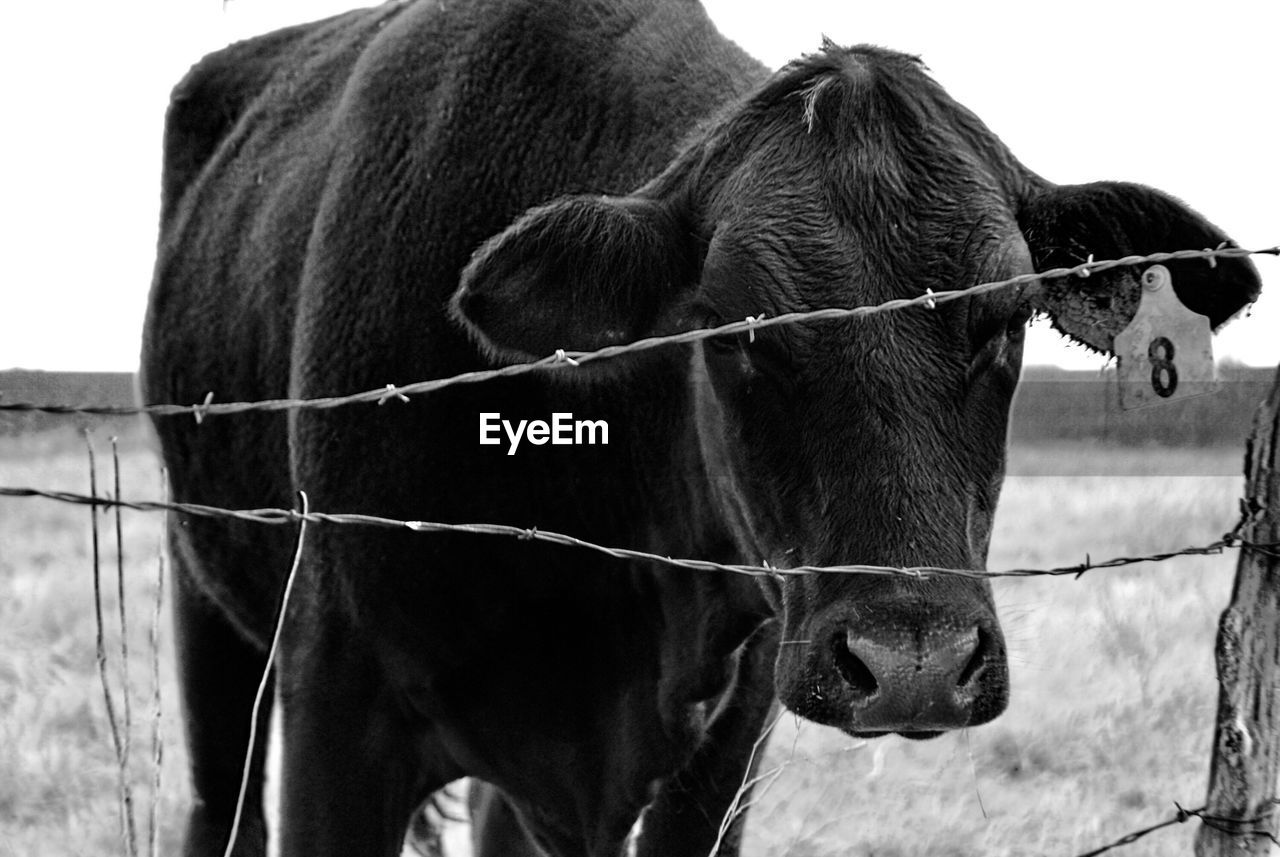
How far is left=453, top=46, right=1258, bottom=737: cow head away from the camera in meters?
2.11

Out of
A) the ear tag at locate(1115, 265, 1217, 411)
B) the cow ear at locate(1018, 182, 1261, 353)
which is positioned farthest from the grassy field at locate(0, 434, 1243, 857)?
the ear tag at locate(1115, 265, 1217, 411)

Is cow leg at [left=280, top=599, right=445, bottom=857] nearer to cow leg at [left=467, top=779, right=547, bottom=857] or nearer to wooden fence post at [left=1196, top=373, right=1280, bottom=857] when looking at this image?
cow leg at [left=467, top=779, right=547, bottom=857]

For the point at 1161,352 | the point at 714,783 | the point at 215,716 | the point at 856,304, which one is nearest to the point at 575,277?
the point at 856,304

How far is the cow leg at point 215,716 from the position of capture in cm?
412

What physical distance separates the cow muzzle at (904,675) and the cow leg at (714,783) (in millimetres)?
1253

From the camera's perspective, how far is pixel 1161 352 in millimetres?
2066

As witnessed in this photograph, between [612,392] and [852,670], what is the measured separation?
1.09 m

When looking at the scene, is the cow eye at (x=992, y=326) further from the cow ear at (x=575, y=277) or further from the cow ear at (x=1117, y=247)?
the cow ear at (x=575, y=277)

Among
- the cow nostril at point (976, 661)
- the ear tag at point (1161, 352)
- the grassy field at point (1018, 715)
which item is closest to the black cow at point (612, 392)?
the cow nostril at point (976, 661)

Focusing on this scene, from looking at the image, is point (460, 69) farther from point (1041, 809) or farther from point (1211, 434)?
point (1041, 809)

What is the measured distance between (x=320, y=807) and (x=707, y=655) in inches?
33.8

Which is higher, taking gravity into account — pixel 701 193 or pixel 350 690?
pixel 701 193

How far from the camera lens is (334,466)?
307cm

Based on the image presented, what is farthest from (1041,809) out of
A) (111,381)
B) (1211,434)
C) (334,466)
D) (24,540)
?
(24,540)
